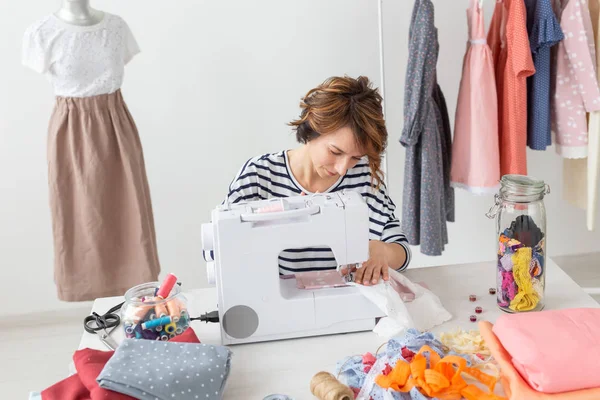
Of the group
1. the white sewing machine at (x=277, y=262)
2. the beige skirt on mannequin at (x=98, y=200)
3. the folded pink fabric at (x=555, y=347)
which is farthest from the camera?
the beige skirt on mannequin at (x=98, y=200)

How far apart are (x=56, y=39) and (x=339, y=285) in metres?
1.33

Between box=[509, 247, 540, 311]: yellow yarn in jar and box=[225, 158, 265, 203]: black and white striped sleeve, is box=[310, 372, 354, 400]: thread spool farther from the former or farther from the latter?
box=[225, 158, 265, 203]: black and white striped sleeve

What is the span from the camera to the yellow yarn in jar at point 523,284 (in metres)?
1.59

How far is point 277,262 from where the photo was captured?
1.54 m

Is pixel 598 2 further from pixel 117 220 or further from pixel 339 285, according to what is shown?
pixel 117 220

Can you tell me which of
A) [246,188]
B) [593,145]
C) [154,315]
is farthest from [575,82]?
[154,315]

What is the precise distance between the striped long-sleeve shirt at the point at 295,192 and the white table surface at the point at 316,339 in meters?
0.18

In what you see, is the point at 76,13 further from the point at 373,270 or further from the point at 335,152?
the point at 373,270

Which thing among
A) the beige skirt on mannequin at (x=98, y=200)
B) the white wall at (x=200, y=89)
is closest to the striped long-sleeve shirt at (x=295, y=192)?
the beige skirt on mannequin at (x=98, y=200)

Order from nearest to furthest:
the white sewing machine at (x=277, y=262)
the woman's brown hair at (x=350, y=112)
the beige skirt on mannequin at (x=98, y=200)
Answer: the white sewing machine at (x=277, y=262)
the woman's brown hair at (x=350, y=112)
the beige skirt on mannequin at (x=98, y=200)

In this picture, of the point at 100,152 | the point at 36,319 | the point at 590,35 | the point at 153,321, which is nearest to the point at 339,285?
the point at 153,321

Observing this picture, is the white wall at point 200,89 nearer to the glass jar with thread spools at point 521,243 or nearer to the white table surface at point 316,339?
the white table surface at point 316,339

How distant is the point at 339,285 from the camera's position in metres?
1.64

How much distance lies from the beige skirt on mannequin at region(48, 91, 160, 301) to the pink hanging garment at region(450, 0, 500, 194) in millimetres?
1200
